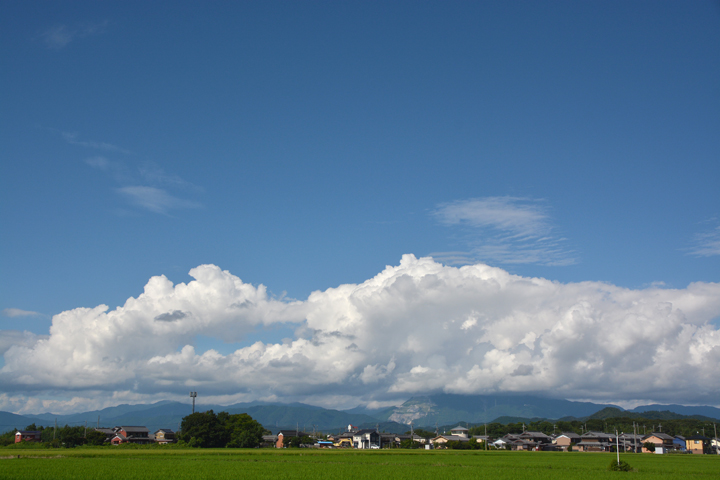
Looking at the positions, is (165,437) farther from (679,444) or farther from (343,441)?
(679,444)

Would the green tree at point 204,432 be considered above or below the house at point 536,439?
above

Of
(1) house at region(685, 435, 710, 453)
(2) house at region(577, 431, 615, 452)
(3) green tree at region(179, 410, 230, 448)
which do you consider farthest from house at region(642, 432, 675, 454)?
(3) green tree at region(179, 410, 230, 448)

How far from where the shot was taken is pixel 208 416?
4267 inches

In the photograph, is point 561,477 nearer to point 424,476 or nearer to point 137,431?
point 424,476

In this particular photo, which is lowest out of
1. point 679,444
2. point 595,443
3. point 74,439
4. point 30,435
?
point 679,444

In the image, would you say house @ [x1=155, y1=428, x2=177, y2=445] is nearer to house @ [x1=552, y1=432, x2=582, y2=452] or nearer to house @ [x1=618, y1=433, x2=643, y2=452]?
house @ [x1=552, y1=432, x2=582, y2=452]

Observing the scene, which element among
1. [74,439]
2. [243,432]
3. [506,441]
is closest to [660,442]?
[506,441]

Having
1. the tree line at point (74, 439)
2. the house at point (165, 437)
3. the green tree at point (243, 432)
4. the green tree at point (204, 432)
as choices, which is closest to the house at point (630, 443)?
the green tree at point (243, 432)

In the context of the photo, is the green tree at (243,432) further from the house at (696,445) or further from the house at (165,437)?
the house at (696,445)

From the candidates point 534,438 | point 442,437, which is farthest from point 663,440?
point 442,437

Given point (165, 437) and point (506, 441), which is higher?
point (165, 437)

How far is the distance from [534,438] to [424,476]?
5073 inches

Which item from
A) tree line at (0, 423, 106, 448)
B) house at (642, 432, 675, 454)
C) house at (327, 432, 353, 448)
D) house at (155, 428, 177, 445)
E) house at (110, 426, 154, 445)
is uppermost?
tree line at (0, 423, 106, 448)

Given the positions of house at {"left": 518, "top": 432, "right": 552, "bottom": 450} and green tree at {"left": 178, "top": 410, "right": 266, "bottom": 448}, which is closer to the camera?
green tree at {"left": 178, "top": 410, "right": 266, "bottom": 448}
